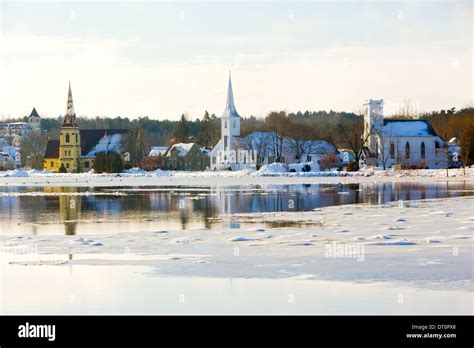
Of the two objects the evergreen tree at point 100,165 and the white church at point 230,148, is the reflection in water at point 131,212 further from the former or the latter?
the white church at point 230,148

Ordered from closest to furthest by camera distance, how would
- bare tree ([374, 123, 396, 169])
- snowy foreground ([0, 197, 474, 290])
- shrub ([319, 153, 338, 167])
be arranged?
snowy foreground ([0, 197, 474, 290]) < shrub ([319, 153, 338, 167]) < bare tree ([374, 123, 396, 169])

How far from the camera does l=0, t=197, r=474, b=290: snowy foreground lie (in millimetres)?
15148

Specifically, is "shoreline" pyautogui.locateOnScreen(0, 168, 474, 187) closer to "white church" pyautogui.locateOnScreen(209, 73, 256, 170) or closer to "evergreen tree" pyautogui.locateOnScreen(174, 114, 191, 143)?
"white church" pyautogui.locateOnScreen(209, 73, 256, 170)

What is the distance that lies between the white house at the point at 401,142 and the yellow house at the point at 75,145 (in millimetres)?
42778

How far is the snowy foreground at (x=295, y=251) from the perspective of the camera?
1515 cm

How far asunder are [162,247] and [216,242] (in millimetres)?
1598

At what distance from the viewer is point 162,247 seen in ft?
63.3

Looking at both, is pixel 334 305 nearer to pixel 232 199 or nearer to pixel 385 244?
pixel 385 244

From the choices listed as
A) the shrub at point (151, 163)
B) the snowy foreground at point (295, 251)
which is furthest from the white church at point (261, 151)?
the snowy foreground at point (295, 251)

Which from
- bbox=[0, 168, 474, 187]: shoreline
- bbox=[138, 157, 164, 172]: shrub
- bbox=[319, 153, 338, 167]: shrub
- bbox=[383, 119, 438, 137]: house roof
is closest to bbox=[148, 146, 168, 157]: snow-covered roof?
bbox=[138, 157, 164, 172]: shrub

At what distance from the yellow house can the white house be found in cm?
4278

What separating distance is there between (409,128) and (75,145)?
54971mm

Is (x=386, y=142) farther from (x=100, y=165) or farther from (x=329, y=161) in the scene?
(x=100, y=165)
